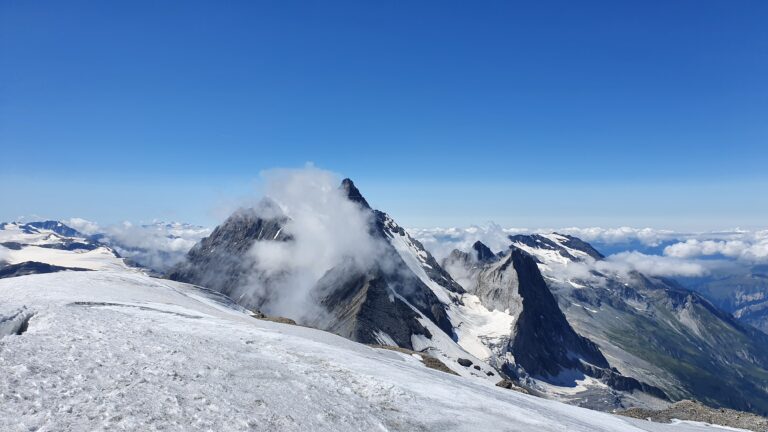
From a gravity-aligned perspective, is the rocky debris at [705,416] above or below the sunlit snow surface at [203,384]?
below

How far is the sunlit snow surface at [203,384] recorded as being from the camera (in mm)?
18141

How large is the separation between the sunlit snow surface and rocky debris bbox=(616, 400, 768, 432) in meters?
18.7

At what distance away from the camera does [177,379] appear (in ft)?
72.5

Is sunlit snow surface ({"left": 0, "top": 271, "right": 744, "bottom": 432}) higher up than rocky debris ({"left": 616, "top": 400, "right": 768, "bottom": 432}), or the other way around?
sunlit snow surface ({"left": 0, "top": 271, "right": 744, "bottom": 432})

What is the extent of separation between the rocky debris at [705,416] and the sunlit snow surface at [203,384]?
1866 centimetres

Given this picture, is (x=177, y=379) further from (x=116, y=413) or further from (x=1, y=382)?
(x=1, y=382)

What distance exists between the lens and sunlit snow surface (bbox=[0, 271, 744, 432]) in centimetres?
1814

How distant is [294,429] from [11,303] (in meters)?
26.3

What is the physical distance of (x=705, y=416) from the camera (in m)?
51.3

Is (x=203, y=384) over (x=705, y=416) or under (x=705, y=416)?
over

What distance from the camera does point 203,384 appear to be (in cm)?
2208

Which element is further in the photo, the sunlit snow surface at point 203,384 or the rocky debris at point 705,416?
the rocky debris at point 705,416

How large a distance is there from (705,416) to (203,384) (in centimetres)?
5520

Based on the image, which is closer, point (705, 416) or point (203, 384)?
point (203, 384)
